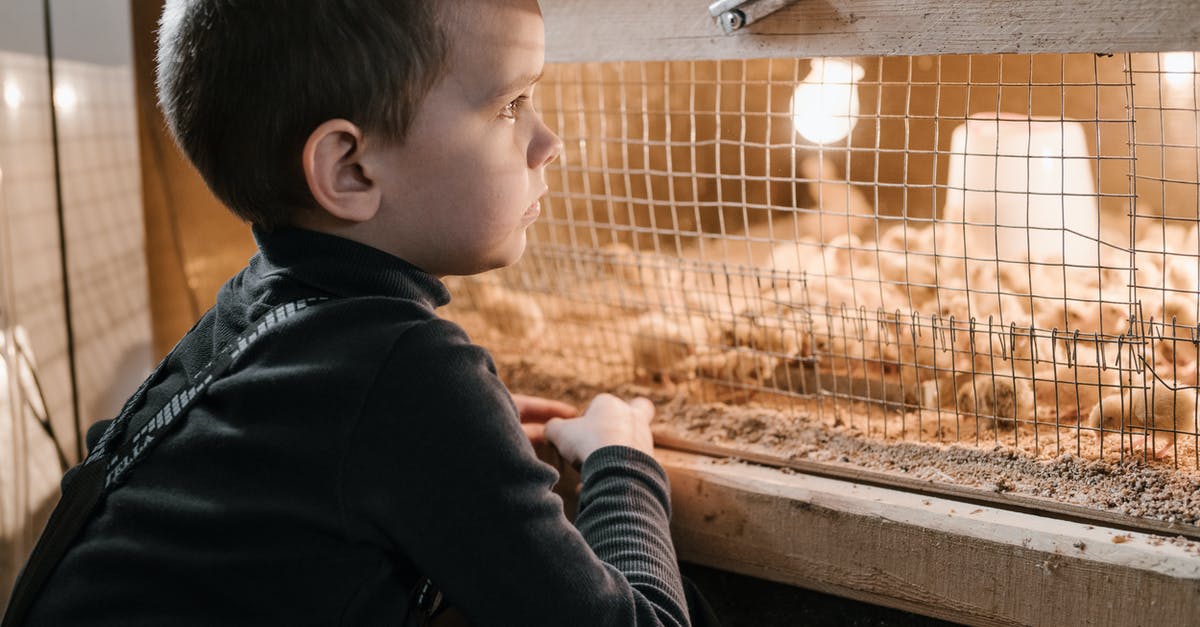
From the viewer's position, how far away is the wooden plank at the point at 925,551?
2.68 feet

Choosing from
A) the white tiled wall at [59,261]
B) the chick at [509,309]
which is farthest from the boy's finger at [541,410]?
the white tiled wall at [59,261]

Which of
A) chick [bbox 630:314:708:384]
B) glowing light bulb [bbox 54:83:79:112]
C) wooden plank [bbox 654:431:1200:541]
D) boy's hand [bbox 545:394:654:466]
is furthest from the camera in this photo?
glowing light bulb [bbox 54:83:79:112]

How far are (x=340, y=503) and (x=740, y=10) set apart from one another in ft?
1.86

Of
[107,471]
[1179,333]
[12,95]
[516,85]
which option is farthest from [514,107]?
[12,95]

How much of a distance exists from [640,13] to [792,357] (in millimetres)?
392

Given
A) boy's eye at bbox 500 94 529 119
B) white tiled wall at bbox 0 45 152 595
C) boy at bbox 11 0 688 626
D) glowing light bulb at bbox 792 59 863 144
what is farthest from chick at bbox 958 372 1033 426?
white tiled wall at bbox 0 45 152 595

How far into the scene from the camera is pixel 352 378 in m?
0.64

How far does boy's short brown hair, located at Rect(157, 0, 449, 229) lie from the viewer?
2.26 feet

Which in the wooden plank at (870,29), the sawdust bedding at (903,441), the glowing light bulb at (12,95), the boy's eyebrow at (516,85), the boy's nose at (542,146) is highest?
the glowing light bulb at (12,95)

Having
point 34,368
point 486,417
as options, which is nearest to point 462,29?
point 486,417

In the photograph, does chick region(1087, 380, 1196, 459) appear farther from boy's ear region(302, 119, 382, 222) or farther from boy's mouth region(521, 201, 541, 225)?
boy's ear region(302, 119, 382, 222)

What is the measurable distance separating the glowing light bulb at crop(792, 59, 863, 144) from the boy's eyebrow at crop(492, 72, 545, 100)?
315 mm

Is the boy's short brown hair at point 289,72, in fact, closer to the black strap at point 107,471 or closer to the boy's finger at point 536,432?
the black strap at point 107,471

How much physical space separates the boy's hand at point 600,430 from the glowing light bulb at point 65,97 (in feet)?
2.75
